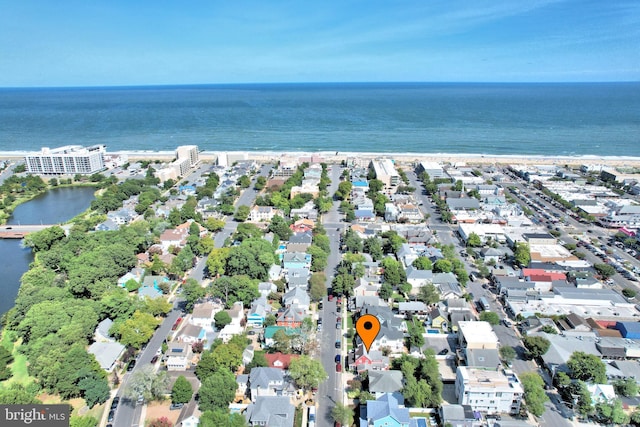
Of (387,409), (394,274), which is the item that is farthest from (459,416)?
(394,274)

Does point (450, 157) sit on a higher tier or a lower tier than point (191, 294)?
higher

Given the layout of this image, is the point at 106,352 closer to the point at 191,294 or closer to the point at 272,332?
the point at 191,294

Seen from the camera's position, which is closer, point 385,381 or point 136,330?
point 385,381

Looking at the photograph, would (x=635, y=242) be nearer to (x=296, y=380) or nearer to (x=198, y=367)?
(x=296, y=380)

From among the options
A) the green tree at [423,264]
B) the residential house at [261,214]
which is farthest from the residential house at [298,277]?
the residential house at [261,214]

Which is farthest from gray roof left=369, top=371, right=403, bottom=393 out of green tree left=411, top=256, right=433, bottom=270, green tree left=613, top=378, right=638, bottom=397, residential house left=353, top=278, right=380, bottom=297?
green tree left=411, top=256, right=433, bottom=270

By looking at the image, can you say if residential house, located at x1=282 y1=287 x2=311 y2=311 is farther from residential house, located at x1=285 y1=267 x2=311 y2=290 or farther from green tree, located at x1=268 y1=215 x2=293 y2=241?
green tree, located at x1=268 y1=215 x2=293 y2=241
